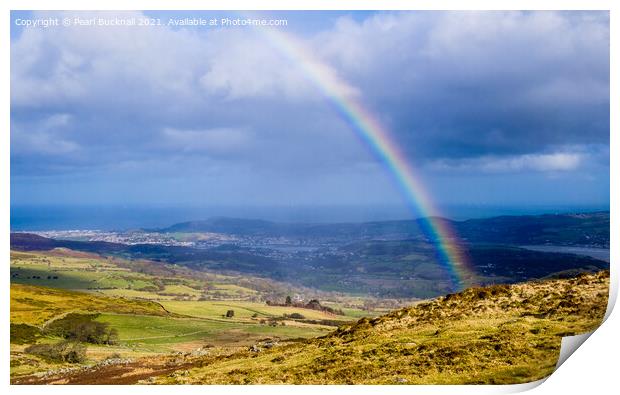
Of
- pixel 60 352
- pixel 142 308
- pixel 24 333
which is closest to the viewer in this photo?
pixel 60 352

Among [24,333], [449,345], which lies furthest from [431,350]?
[24,333]

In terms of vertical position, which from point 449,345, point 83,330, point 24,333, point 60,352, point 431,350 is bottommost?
point 83,330

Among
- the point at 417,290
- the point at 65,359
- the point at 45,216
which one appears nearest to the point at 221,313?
the point at 65,359

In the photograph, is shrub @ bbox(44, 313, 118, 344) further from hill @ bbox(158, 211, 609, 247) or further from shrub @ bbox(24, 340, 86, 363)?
hill @ bbox(158, 211, 609, 247)

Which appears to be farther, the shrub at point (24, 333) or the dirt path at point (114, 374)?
the shrub at point (24, 333)

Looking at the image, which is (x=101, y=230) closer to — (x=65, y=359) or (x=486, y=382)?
(x=65, y=359)

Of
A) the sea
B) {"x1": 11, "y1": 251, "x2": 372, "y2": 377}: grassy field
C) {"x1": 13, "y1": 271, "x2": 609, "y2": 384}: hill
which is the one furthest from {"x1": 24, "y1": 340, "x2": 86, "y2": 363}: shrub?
the sea

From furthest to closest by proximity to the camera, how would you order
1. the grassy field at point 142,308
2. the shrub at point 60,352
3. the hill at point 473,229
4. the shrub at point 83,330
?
the hill at point 473,229 → the shrub at point 83,330 → the grassy field at point 142,308 → the shrub at point 60,352

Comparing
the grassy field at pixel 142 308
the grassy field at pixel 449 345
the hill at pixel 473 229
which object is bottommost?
the grassy field at pixel 142 308

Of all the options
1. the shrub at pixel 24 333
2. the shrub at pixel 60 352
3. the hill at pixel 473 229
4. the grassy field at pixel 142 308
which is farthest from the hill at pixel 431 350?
the hill at pixel 473 229

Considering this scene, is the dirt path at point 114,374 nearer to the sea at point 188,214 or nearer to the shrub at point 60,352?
the shrub at point 60,352

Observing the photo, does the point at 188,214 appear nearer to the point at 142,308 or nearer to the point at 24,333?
the point at 142,308

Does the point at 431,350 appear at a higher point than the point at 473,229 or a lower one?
lower

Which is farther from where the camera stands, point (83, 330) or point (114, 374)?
point (83, 330)
